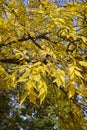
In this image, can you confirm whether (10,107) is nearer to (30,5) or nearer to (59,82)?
(30,5)

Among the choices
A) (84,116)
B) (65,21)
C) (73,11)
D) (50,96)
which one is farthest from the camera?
(50,96)

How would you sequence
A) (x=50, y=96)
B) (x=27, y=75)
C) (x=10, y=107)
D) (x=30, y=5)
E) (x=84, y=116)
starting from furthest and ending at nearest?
Answer: (x=10, y=107) < (x=50, y=96) < (x=84, y=116) < (x=30, y=5) < (x=27, y=75)

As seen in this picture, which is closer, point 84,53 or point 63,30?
point 63,30

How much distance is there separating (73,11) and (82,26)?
29 centimetres

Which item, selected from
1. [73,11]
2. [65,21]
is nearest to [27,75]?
[65,21]

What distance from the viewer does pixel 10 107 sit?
19.0 metres

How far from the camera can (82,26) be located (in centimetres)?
283

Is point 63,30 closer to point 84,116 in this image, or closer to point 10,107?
point 84,116

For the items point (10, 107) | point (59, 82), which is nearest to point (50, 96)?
point (59, 82)

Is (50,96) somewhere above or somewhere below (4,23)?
below

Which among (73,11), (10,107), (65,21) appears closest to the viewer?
(65,21)

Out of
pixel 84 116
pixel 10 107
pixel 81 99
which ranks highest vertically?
pixel 81 99

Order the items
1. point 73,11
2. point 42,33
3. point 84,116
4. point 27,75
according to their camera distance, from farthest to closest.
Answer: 1. point 84,116
2. point 42,33
3. point 73,11
4. point 27,75

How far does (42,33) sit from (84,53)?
531 mm
